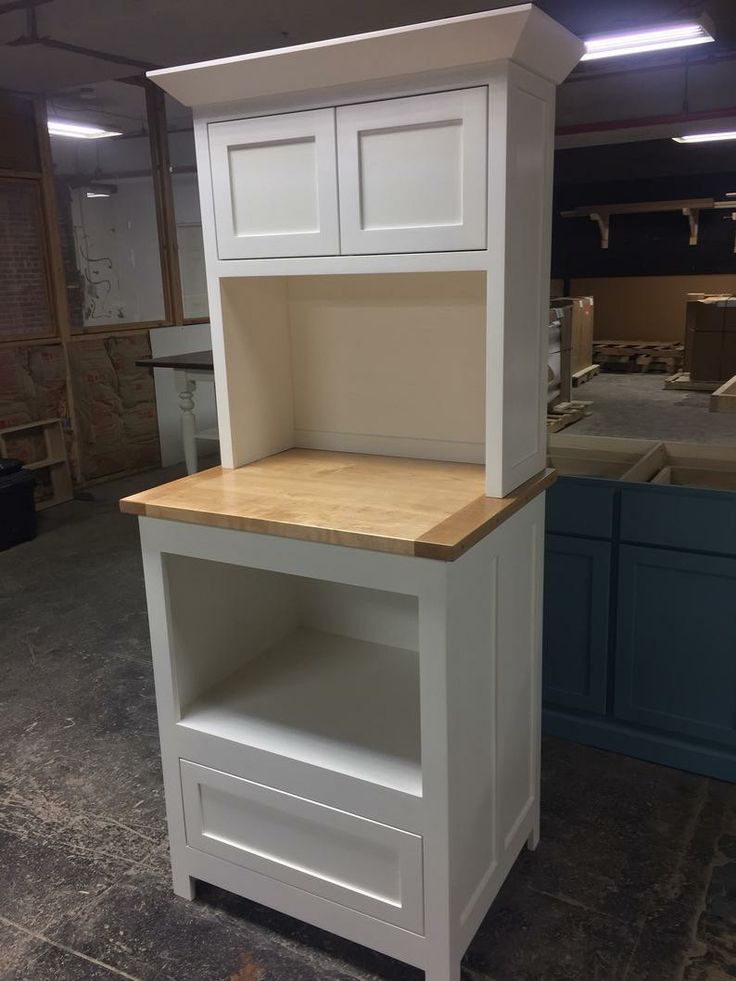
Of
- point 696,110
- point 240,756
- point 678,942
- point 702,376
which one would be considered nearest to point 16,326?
point 240,756

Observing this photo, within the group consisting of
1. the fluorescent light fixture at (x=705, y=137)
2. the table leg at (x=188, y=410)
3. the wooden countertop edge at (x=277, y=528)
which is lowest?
the table leg at (x=188, y=410)

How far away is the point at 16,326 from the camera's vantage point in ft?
18.1

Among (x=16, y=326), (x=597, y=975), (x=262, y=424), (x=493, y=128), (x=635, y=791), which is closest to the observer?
(x=493, y=128)

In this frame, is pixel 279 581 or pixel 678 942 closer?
pixel 678 942

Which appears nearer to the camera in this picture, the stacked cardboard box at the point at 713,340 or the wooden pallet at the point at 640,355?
the stacked cardboard box at the point at 713,340

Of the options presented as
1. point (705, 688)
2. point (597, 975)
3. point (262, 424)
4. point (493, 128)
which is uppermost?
point (493, 128)

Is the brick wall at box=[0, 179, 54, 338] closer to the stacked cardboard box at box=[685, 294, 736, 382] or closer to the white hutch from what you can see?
the white hutch

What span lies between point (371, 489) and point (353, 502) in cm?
10

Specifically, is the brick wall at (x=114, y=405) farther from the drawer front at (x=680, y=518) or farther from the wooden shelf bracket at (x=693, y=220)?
the wooden shelf bracket at (x=693, y=220)

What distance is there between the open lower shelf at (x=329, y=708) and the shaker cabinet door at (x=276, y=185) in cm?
107

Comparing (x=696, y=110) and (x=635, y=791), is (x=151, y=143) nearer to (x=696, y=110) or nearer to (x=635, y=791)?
(x=696, y=110)

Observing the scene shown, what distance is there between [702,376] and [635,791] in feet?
23.8

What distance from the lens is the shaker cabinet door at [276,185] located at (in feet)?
5.72

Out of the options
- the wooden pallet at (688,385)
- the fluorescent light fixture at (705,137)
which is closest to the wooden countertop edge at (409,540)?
the wooden pallet at (688,385)
